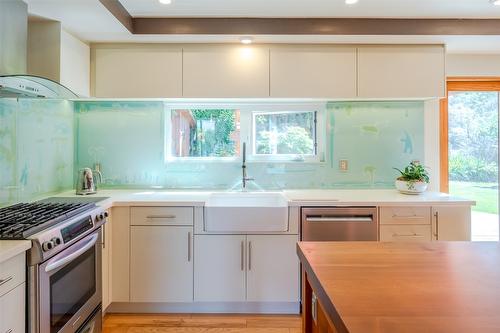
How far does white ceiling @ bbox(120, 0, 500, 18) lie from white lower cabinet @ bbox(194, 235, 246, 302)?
63.9 inches

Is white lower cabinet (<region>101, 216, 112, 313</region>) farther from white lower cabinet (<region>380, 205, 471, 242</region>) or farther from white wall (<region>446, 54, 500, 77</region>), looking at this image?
white wall (<region>446, 54, 500, 77</region>)

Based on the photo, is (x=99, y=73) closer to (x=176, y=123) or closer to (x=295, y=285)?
(x=176, y=123)

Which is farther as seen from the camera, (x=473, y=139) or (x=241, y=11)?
(x=473, y=139)

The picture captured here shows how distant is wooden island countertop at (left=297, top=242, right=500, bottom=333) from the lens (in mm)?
736

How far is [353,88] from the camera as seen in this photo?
262 centimetres

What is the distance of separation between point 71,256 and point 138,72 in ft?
5.03

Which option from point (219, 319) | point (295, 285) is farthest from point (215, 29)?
point (219, 319)

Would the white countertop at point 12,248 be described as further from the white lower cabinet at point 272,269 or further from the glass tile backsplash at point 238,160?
the glass tile backsplash at point 238,160

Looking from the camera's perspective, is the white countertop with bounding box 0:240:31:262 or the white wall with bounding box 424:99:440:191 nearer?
the white countertop with bounding box 0:240:31:262

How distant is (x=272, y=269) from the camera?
2385 mm

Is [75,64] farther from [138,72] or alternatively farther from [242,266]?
[242,266]

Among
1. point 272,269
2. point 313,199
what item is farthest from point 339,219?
point 272,269

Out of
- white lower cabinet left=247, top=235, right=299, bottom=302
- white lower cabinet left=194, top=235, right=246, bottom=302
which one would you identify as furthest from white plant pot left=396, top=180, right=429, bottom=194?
white lower cabinet left=194, top=235, right=246, bottom=302

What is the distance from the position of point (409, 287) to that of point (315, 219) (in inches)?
57.4
